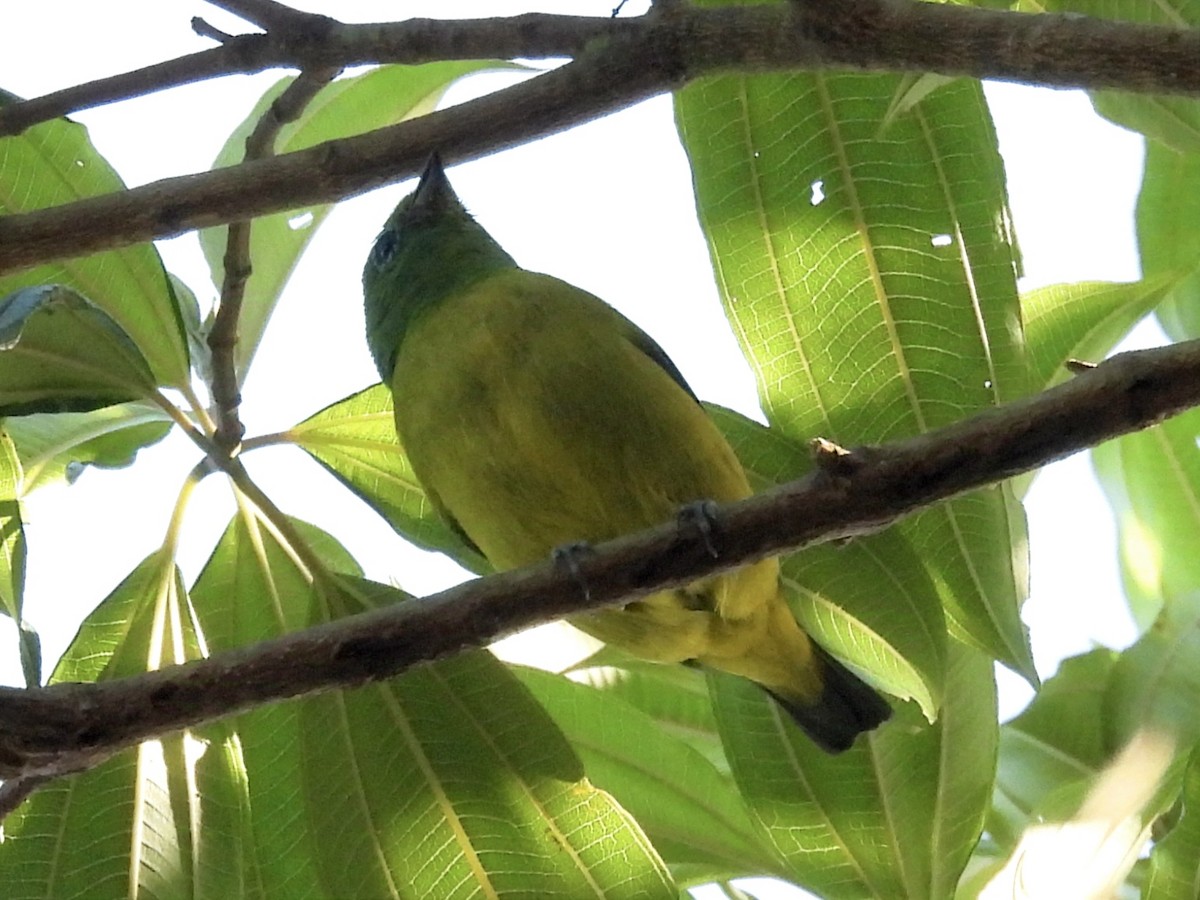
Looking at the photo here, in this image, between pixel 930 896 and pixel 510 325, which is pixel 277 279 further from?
pixel 930 896

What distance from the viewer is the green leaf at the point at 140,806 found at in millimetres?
2242

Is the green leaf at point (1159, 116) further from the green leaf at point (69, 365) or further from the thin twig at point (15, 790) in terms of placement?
the thin twig at point (15, 790)

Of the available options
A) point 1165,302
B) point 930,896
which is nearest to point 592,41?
point 930,896

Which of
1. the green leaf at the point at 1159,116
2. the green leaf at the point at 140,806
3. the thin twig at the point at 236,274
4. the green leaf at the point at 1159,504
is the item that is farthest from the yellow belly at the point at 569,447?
the green leaf at the point at 1159,504

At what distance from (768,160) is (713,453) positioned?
1.52ft

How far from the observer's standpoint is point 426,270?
284cm

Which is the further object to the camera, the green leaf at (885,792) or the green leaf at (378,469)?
the green leaf at (378,469)

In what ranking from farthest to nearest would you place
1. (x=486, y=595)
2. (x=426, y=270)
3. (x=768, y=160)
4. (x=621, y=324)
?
(x=426, y=270) → (x=621, y=324) → (x=768, y=160) → (x=486, y=595)

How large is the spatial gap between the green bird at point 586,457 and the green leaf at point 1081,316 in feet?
2.11

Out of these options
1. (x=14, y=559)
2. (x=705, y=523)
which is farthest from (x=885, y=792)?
(x=14, y=559)

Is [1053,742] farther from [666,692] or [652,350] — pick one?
[652,350]

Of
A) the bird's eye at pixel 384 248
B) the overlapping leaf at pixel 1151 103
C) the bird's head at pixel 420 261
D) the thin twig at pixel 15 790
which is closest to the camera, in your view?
the thin twig at pixel 15 790

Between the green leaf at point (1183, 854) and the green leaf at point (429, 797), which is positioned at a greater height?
the green leaf at point (429, 797)

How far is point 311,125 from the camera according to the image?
287 centimetres
